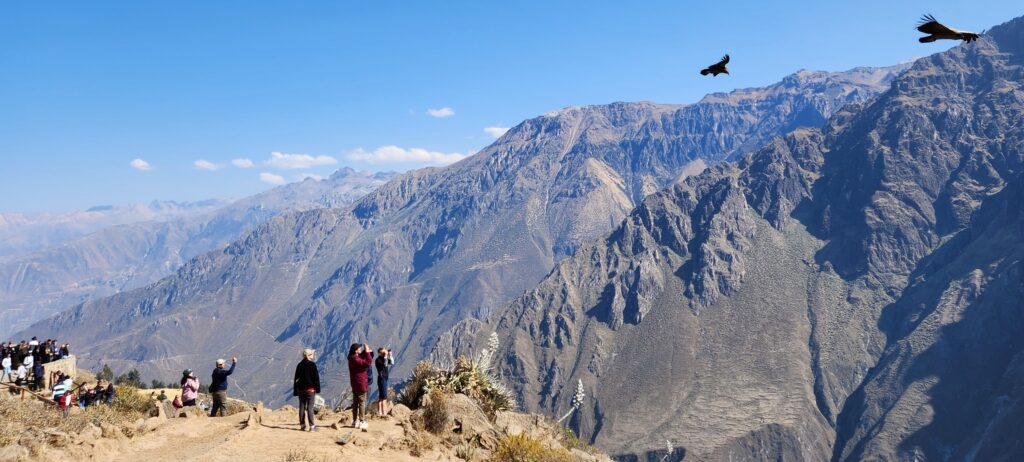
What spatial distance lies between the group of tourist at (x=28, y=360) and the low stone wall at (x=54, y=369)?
15.8 inches

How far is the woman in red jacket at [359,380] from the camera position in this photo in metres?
18.6


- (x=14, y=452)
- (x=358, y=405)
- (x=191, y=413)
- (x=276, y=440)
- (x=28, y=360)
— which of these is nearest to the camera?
(x=14, y=452)

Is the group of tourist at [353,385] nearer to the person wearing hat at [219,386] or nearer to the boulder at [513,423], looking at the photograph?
the boulder at [513,423]

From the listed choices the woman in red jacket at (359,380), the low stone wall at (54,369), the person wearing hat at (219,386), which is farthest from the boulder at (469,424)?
the low stone wall at (54,369)

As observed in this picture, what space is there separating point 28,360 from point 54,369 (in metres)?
1.60

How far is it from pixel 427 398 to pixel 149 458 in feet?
25.8

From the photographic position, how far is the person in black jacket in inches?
716

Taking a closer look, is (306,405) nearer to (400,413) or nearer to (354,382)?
(354,382)

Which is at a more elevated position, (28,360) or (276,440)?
(28,360)

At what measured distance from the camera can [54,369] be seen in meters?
34.6

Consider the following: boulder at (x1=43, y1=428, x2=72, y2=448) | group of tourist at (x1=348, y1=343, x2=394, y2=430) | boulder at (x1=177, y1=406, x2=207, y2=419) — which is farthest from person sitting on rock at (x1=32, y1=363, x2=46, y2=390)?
group of tourist at (x1=348, y1=343, x2=394, y2=430)

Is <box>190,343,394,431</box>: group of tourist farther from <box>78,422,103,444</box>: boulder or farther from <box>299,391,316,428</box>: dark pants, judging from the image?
<box>78,422,103,444</box>: boulder

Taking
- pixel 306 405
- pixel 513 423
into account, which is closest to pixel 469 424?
pixel 513 423

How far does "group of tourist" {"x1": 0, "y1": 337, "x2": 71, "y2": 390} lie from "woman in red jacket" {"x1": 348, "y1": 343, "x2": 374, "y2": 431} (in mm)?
22267
